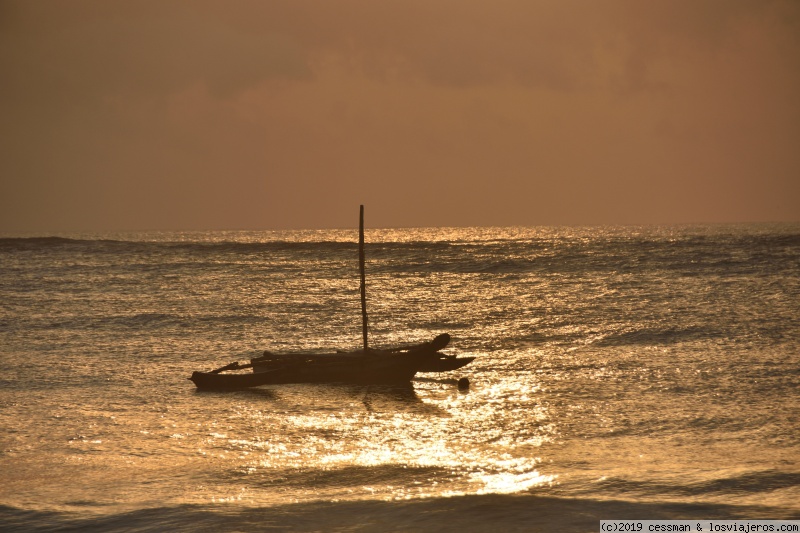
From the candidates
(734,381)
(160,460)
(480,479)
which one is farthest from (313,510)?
(734,381)

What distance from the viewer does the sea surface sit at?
1399 centimetres

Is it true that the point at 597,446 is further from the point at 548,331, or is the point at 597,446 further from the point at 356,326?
the point at 356,326

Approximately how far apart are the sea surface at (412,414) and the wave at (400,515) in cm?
5

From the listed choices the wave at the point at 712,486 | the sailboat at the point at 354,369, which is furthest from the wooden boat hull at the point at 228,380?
the wave at the point at 712,486

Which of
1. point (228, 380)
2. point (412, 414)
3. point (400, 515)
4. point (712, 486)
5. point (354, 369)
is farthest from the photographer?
point (354, 369)

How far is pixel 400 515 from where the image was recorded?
13.4 m

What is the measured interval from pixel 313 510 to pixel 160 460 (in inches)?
225

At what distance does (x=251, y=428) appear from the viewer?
21.7 meters

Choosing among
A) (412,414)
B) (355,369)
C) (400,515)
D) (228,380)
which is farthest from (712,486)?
(228,380)

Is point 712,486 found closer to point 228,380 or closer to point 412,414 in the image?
point 412,414

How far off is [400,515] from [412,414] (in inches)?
394

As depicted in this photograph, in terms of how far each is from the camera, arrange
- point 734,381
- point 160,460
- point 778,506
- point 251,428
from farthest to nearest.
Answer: point 734,381 → point 251,428 → point 160,460 → point 778,506

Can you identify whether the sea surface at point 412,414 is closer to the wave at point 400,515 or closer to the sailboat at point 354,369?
the wave at point 400,515

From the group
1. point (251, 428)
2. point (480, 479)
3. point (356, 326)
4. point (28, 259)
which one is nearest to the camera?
point (480, 479)
